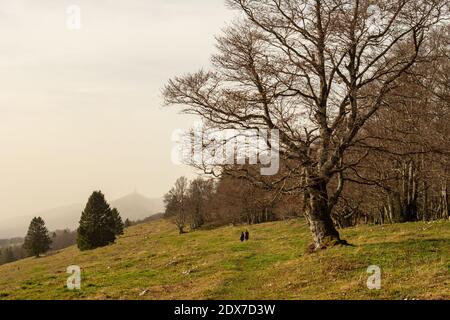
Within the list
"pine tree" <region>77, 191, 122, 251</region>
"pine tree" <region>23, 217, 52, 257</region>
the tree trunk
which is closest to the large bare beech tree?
the tree trunk

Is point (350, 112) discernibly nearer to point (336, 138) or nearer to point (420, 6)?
point (336, 138)

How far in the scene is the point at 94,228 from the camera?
276 ft

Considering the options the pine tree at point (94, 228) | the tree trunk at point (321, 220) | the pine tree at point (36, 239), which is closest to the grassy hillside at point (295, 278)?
the tree trunk at point (321, 220)

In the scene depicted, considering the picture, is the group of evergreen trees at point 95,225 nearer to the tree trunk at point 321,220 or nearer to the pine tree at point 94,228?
the pine tree at point 94,228

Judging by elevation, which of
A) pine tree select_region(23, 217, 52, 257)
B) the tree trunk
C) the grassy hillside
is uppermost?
the tree trunk

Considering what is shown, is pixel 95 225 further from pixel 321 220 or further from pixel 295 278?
pixel 295 278

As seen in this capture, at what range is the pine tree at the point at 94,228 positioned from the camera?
276ft

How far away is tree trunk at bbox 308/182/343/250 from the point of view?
2180 centimetres

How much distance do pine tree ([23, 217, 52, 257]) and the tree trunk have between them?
91.2 meters

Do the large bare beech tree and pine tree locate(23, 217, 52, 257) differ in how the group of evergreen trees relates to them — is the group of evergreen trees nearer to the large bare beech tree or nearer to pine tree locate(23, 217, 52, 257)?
pine tree locate(23, 217, 52, 257)

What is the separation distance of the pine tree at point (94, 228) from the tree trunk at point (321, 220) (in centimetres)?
6846

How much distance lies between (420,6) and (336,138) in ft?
21.4
